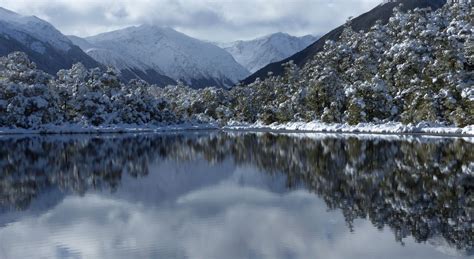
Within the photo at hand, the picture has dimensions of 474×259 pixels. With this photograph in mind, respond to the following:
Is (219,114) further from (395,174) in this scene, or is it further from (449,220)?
(449,220)

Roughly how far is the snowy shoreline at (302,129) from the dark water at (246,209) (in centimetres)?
3139

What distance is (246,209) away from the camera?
20391mm

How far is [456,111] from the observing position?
6488 centimetres

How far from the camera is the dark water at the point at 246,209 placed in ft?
47.2

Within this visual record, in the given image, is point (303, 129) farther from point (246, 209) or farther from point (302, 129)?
point (246, 209)

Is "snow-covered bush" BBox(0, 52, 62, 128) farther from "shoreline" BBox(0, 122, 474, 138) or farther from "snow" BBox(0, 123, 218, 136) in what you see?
"shoreline" BBox(0, 122, 474, 138)

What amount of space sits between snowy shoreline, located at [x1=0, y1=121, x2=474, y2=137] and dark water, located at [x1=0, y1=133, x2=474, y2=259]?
3139 centimetres

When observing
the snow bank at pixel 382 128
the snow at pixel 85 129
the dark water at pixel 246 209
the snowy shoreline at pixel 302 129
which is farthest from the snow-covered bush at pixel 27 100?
the dark water at pixel 246 209

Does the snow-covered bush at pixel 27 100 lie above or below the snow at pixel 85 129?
above

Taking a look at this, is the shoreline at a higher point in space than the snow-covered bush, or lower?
lower

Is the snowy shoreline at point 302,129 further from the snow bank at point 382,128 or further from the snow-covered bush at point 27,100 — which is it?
the snow-covered bush at point 27,100

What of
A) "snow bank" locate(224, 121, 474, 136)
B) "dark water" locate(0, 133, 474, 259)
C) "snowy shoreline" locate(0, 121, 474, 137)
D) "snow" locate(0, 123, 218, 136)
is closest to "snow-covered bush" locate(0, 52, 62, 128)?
"snow" locate(0, 123, 218, 136)

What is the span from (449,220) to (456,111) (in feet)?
172

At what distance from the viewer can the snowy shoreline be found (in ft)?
216
